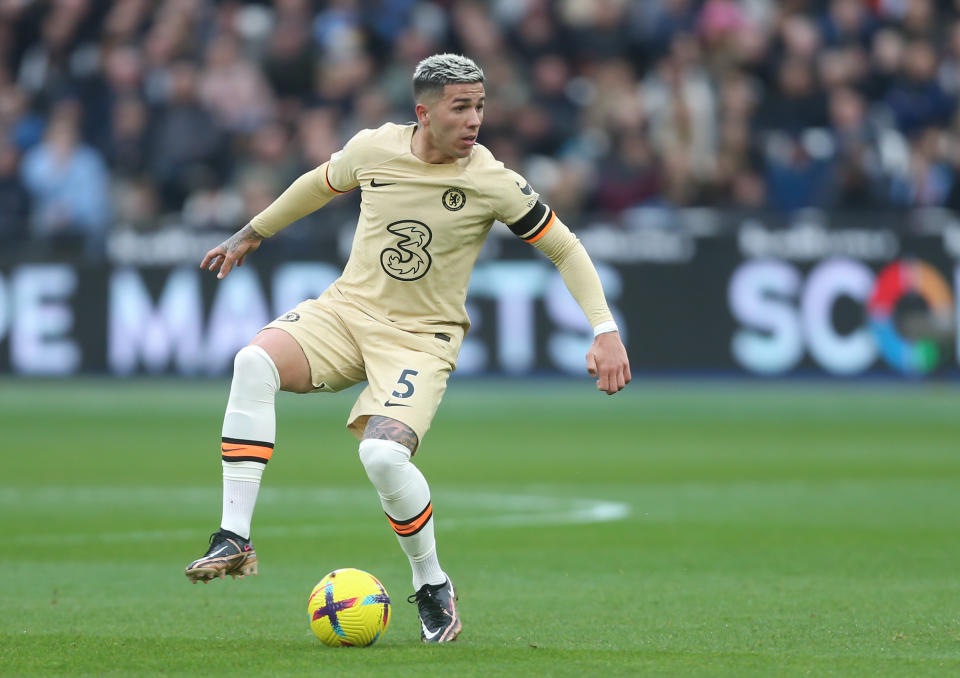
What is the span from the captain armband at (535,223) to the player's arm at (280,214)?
0.85 meters

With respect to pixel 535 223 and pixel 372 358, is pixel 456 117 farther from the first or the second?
pixel 372 358

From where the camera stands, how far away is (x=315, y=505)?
11023 millimetres

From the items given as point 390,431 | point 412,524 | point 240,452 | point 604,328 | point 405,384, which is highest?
point 604,328

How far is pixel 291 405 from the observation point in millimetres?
18844

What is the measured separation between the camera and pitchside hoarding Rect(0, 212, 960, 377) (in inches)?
699

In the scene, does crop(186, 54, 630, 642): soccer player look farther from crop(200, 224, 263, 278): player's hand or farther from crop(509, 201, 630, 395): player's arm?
crop(200, 224, 263, 278): player's hand

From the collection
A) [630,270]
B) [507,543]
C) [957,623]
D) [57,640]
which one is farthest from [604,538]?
[630,270]

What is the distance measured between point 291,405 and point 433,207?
1267 cm

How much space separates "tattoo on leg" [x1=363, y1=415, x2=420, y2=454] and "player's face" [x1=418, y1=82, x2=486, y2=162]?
110cm

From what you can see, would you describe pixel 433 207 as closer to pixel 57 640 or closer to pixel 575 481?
pixel 57 640

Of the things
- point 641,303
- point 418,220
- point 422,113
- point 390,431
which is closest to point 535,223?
point 418,220

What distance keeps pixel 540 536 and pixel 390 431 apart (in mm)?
3603

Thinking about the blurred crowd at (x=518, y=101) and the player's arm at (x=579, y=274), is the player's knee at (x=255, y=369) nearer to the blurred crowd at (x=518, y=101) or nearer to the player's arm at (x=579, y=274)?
the player's arm at (x=579, y=274)

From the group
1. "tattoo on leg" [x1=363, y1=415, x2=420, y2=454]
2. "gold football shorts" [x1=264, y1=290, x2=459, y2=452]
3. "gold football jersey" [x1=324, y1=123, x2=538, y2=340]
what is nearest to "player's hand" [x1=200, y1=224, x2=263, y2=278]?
"gold football shorts" [x1=264, y1=290, x2=459, y2=452]
